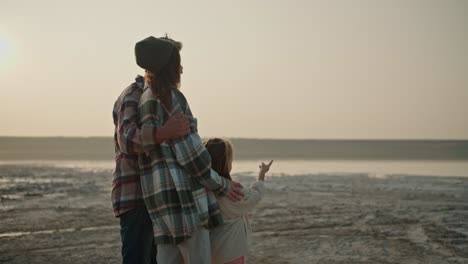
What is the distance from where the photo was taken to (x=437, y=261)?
707cm

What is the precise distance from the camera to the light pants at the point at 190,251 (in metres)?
3.65

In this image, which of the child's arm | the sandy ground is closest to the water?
the sandy ground

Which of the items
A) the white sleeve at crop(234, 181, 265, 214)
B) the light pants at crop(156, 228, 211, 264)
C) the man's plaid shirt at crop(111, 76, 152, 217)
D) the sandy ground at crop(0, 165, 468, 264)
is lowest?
the sandy ground at crop(0, 165, 468, 264)

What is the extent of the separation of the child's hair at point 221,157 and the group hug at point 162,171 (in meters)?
0.23

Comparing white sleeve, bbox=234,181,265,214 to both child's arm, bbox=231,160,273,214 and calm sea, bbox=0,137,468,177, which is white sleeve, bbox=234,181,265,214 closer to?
child's arm, bbox=231,160,273,214

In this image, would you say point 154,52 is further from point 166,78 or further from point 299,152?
point 299,152

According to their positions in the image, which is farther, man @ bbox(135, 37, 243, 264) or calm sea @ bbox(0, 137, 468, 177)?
calm sea @ bbox(0, 137, 468, 177)

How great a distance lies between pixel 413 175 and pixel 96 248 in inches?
549

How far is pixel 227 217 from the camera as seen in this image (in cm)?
418

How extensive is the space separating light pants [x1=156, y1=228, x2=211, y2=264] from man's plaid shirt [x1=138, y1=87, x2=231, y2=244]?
6 cm

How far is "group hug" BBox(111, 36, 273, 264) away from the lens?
358 centimetres

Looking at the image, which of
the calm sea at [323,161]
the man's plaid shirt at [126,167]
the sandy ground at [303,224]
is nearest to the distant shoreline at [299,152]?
the calm sea at [323,161]

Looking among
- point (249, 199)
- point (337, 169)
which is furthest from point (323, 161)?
point (249, 199)

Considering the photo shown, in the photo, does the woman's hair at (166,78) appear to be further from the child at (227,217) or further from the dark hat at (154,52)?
the child at (227,217)
